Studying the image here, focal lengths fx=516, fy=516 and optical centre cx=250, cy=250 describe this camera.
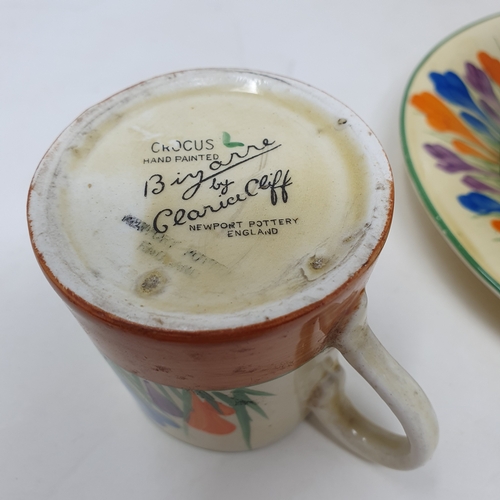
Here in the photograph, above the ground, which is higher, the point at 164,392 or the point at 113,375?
the point at 164,392

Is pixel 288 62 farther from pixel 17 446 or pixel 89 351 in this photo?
pixel 17 446

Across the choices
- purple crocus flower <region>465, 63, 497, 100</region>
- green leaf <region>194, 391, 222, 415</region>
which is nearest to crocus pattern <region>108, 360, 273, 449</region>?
green leaf <region>194, 391, 222, 415</region>

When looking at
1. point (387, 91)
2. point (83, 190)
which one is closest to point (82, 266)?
point (83, 190)

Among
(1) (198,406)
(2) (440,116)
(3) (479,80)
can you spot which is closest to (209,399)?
(1) (198,406)
